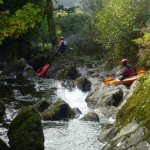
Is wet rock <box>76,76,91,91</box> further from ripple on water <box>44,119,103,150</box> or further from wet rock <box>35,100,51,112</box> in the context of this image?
ripple on water <box>44,119,103,150</box>

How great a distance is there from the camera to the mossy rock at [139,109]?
1384 cm

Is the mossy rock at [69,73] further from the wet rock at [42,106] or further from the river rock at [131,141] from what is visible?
the river rock at [131,141]

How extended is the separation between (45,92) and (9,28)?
16.2 metres

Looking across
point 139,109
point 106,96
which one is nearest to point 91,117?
point 106,96

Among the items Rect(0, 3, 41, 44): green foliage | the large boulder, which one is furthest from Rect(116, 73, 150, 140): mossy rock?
Rect(0, 3, 41, 44): green foliage

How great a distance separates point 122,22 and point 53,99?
942cm

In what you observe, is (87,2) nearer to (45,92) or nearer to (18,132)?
(45,92)

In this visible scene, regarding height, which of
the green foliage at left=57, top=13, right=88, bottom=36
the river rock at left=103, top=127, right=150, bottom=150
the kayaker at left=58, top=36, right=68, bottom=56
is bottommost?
the river rock at left=103, top=127, right=150, bottom=150

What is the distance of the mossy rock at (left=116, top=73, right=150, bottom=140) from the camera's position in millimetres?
13841

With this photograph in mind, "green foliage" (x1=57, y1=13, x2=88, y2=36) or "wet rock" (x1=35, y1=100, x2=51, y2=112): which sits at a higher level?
"green foliage" (x1=57, y1=13, x2=88, y2=36)

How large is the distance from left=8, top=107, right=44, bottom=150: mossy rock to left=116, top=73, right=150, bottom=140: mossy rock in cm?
289

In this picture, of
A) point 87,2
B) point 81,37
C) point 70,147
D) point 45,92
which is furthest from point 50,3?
point 70,147

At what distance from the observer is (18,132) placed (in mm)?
15258

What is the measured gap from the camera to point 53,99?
26.8 meters
